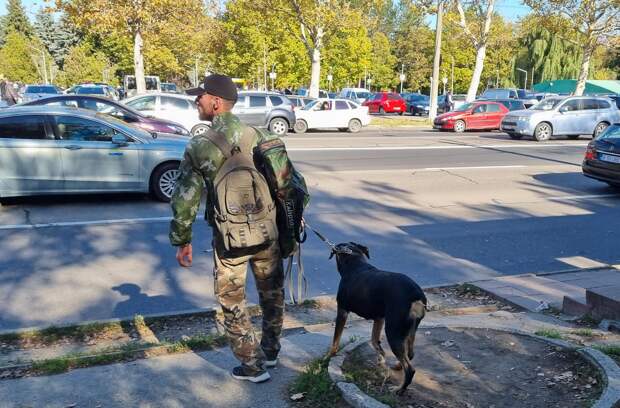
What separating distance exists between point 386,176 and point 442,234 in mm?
4728

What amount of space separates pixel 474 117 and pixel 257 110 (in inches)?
395

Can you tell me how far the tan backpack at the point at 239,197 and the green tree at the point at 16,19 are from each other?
90.7m

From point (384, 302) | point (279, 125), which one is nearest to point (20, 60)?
point (279, 125)

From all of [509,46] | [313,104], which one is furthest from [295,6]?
[509,46]

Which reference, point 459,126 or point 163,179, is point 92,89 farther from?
point 163,179

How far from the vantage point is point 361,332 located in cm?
484

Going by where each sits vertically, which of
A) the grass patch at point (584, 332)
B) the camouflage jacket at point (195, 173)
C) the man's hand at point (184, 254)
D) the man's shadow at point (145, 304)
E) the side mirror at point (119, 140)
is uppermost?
the camouflage jacket at point (195, 173)

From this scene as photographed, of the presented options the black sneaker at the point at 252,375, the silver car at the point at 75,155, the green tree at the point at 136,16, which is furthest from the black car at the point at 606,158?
the green tree at the point at 136,16

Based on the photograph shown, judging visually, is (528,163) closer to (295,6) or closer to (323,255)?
(323,255)

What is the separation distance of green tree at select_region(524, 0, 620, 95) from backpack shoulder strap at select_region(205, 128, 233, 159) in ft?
111

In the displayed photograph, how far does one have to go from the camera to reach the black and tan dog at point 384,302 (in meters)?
3.28

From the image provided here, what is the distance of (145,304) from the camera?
18.5 feet

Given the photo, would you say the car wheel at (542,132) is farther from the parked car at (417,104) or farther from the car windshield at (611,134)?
the parked car at (417,104)

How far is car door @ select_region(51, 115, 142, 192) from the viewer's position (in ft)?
30.5
